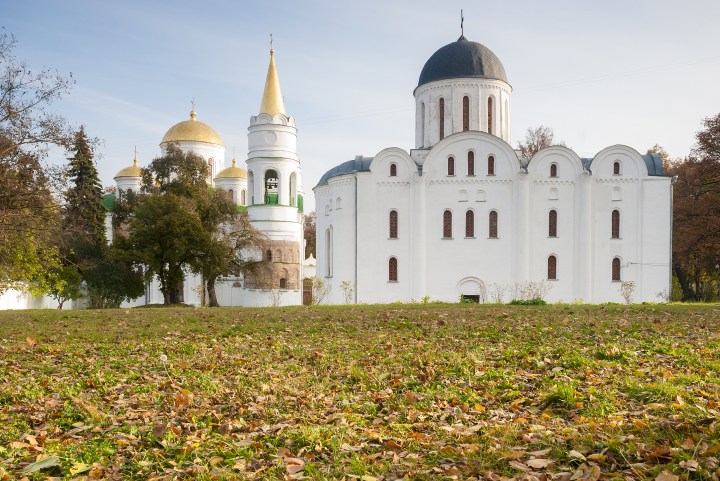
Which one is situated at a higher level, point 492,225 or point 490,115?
point 490,115

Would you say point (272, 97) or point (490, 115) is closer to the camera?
point (490, 115)

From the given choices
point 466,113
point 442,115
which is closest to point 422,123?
point 442,115

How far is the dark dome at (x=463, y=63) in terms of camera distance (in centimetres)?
3797

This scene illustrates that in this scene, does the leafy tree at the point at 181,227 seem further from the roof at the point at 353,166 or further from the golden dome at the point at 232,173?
the golden dome at the point at 232,173

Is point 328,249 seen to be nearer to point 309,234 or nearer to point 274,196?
point 274,196

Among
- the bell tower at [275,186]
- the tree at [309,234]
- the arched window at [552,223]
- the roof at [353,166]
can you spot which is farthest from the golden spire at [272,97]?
the tree at [309,234]

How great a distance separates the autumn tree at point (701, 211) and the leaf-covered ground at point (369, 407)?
88.3 ft

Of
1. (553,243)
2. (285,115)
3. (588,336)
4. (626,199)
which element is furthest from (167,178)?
(588,336)

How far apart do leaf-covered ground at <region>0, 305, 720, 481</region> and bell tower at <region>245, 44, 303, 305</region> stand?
3194cm

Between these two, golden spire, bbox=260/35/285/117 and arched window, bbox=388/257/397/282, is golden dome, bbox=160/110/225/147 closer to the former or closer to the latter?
golden spire, bbox=260/35/285/117

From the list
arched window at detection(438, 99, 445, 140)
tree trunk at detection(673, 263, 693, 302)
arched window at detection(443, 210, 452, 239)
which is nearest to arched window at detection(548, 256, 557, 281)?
arched window at detection(443, 210, 452, 239)

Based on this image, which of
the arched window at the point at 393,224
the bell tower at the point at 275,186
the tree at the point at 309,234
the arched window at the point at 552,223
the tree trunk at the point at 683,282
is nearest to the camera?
the arched window at the point at 552,223

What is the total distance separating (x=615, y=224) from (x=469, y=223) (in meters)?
7.56

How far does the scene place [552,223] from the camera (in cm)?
3572
